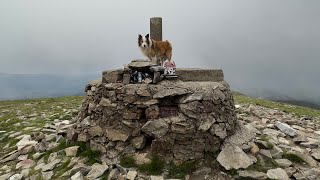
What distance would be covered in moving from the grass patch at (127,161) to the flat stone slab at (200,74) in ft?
12.3

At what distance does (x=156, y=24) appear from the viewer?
13898mm

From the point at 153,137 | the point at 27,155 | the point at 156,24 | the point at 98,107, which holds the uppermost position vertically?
the point at 156,24

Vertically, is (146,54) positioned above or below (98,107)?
above

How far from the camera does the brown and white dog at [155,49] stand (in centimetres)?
1192

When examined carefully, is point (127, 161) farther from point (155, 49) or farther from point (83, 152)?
point (155, 49)

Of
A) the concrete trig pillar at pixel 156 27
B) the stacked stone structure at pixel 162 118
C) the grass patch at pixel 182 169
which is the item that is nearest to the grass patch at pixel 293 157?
the stacked stone structure at pixel 162 118

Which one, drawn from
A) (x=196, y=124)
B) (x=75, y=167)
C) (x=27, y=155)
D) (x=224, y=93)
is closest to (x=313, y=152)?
(x=224, y=93)

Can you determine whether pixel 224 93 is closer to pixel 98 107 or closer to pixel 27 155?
pixel 98 107

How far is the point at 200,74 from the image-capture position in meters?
13.0

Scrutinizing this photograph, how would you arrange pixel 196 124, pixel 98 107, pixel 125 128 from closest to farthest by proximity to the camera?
pixel 196 124 < pixel 125 128 < pixel 98 107

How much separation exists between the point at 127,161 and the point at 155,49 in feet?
14.7

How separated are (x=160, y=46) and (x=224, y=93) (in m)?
3.13

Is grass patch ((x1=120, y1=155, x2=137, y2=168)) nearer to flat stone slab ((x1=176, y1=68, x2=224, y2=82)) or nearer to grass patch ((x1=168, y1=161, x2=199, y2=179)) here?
grass patch ((x1=168, y1=161, x2=199, y2=179))

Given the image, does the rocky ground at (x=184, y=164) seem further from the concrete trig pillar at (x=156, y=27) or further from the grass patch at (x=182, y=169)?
the concrete trig pillar at (x=156, y=27)
